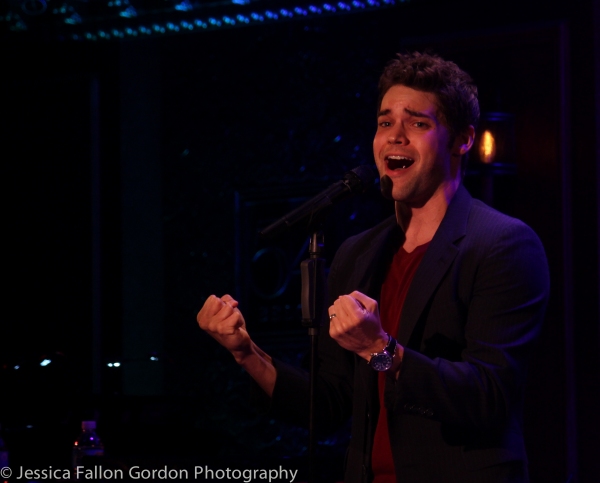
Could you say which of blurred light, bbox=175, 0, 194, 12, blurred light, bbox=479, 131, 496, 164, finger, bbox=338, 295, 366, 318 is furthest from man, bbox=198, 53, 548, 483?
blurred light, bbox=175, 0, 194, 12

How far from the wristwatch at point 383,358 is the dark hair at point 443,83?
2.32 feet

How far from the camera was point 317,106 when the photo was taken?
14.7 ft

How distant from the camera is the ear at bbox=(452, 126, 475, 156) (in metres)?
2.17

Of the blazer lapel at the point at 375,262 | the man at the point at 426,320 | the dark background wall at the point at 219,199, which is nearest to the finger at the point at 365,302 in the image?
the man at the point at 426,320

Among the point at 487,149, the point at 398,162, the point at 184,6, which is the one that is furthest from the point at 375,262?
the point at 184,6

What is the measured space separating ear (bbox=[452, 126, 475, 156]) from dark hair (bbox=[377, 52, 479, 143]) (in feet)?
0.05

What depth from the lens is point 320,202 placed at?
5.89 feet

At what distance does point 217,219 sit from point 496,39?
1.86m

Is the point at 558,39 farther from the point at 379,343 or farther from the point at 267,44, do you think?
the point at 379,343

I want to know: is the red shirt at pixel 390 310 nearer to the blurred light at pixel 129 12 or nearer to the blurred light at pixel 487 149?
the blurred light at pixel 487 149

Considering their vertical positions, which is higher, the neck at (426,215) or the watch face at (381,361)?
the neck at (426,215)

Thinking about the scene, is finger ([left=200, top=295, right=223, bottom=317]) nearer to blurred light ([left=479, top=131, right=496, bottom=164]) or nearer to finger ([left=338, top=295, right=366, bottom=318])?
finger ([left=338, top=295, right=366, bottom=318])

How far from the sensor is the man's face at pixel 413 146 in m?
2.07

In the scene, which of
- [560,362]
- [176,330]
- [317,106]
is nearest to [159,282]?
[176,330]
